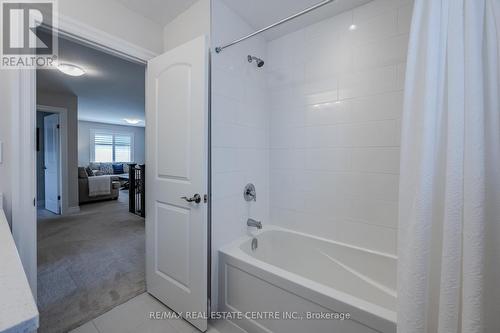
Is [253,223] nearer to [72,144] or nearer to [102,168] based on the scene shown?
[72,144]

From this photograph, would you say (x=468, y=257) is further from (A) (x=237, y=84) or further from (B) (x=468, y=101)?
(A) (x=237, y=84)

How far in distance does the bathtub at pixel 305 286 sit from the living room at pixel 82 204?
1047mm

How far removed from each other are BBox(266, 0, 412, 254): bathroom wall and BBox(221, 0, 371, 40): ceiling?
0.07 meters

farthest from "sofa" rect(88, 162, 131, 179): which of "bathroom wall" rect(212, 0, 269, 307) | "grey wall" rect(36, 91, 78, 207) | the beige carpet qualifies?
"bathroom wall" rect(212, 0, 269, 307)

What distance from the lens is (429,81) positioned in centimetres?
81

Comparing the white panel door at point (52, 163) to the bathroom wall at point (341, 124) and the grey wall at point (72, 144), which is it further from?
the bathroom wall at point (341, 124)

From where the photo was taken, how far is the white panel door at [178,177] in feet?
4.89

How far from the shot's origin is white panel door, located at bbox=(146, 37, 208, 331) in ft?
4.89

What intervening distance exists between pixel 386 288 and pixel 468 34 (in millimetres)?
1545

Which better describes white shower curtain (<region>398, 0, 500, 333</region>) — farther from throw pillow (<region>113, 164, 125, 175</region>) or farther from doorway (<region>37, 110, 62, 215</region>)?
throw pillow (<region>113, 164, 125, 175</region>)

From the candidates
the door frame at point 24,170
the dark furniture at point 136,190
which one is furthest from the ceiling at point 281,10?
the dark furniture at point 136,190

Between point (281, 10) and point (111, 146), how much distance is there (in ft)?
27.7

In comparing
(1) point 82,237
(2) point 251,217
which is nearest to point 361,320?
(2) point 251,217

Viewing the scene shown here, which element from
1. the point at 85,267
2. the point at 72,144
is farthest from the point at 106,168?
the point at 85,267
